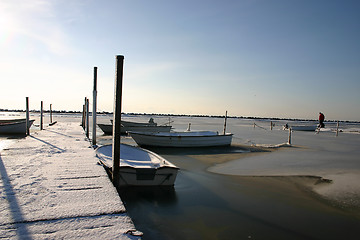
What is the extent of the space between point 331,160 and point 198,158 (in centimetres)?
805

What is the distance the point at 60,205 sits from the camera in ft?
13.2

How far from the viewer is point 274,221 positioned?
5953 mm

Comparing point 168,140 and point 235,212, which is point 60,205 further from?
point 168,140

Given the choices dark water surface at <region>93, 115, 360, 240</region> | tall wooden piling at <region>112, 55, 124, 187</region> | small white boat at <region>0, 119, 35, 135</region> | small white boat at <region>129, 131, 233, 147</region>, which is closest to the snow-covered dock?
tall wooden piling at <region>112, 55, 124, 187</region>

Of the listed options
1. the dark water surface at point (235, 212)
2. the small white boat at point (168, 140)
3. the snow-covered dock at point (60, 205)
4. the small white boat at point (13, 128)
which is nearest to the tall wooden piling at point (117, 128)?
the snow-covered dock at point (60, 205)

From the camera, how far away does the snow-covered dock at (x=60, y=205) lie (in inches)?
128

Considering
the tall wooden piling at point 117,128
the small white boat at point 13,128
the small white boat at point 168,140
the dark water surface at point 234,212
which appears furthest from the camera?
the small white boat at point 13,128

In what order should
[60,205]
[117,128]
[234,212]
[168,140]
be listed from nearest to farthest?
1. [60,205]
2. [234,212]
3. [117,128]
4. [168,140]

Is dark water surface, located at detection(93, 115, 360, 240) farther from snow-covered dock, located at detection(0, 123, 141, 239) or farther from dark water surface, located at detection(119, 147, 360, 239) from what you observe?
snow-covered dock, located at detection(0, 123, 141, 239)

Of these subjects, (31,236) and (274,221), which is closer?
(31,236)

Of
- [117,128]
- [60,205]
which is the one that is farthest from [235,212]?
[60,205]

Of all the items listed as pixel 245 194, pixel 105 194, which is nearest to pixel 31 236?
pixel 105 194

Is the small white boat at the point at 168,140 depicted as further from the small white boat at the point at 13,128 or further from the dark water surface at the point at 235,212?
the small white boat at the point at 13,128

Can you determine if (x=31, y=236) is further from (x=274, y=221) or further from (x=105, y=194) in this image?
(x=274, y=221)
